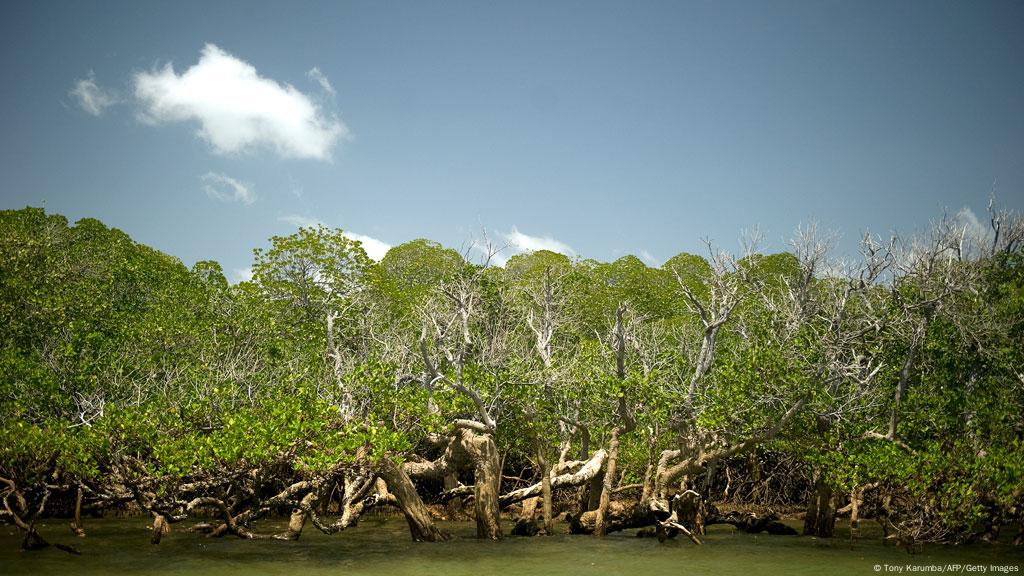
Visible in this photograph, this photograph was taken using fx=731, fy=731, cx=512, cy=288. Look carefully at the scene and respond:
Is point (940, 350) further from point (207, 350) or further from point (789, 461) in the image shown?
point (207, 350)

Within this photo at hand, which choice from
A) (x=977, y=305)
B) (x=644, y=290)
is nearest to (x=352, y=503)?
(x=977, y=305)

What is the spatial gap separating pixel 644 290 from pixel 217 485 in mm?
32905

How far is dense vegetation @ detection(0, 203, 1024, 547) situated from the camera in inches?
683

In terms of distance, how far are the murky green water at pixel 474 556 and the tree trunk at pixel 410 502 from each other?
0.44 meters

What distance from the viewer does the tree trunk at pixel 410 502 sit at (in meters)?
18.5

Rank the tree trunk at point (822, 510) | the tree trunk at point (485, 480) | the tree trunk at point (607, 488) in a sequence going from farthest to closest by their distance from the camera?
the tree trunk at point (607, 488)
the tree trunk at point (822, 510)
the tree trunk at point (485, 480)

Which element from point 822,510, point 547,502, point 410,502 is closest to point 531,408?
point 547,502

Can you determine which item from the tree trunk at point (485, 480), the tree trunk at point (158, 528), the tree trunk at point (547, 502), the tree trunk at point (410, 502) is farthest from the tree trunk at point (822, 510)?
the tree trunk at point (158, 528)

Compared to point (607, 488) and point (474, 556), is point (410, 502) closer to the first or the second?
point (474, 556)

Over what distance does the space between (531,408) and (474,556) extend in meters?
5.48

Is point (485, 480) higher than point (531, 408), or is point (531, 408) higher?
point (531, 408)

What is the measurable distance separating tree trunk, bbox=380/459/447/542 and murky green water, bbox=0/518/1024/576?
17.3 inches

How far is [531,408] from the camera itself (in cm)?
2192

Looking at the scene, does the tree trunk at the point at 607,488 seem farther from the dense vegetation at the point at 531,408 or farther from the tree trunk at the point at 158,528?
the tree trunk at the point at 158,528
